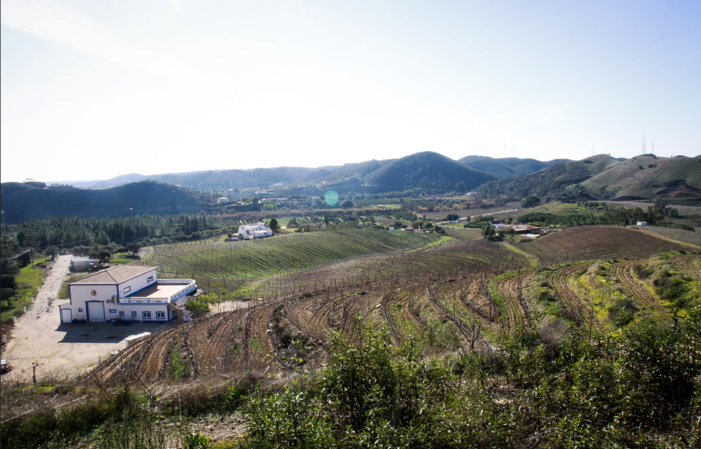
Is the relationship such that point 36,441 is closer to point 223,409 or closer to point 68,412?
point 68,412

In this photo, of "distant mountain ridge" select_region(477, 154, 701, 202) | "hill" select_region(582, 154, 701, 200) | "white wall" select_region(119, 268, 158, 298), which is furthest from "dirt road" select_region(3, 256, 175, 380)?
"hill" select_region(582, 154, 701, 200)

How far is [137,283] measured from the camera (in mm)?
30281

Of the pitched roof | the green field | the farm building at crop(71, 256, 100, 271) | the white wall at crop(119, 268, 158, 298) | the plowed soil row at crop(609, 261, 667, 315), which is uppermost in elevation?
the plowed soil row at crop(609, 261, 667, 315)

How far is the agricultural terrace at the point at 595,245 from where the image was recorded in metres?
33.9

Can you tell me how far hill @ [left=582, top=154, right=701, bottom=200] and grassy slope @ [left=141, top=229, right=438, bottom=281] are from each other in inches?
2471

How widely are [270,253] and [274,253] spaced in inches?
22.0

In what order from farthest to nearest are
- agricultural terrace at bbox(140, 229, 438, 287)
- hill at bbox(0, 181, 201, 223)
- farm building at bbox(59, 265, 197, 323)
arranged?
1. hill at bbox(0, 181, 201, 223)
2. agricultural terrace at bbox(140, 229, 438, 287)
3. farm building at bbox(59, 265, 197, 323)

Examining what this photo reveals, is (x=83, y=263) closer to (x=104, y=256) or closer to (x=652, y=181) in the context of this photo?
(x=104, y=256)

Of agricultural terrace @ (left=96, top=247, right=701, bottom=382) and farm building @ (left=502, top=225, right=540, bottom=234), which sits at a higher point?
agricultural terrace @ (left=96, top=247, right=701, bottom=382)

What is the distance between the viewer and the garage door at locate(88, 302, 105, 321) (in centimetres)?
2775

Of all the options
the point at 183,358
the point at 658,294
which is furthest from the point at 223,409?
the point at 658,294

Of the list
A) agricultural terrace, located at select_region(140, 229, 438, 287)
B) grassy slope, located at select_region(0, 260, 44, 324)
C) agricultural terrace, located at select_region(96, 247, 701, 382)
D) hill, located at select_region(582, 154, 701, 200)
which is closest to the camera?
agricultural terrace, located at select_region(96, 247, 701, 382)

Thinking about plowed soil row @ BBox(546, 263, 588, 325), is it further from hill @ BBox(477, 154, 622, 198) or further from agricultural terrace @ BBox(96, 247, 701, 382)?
hill @ BBox(477, 154, 622, 198)

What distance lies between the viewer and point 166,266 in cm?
4444
